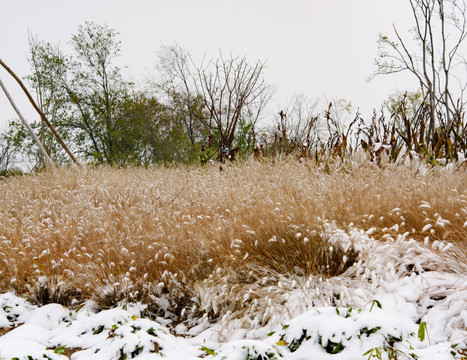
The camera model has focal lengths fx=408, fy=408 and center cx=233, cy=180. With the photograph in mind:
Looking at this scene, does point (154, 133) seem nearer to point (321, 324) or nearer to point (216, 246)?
point (216, 246)

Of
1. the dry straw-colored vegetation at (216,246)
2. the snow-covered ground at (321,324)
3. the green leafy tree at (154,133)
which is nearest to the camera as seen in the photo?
the snow-covered ground at (321,324)

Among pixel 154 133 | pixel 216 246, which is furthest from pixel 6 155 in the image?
pixel 216 246

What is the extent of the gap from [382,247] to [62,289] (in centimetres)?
273

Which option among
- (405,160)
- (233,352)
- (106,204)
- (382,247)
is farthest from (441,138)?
(233,352)

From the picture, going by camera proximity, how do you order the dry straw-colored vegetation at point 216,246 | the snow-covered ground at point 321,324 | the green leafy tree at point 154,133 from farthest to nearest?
the green leafy tree at point 154,133 < the dry straw-colored vegetation at point 216,246 < the snow-covered ground at point 321,324

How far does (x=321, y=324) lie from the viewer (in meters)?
2.40

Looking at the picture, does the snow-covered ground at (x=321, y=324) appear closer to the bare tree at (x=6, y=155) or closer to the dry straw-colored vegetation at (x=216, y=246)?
the dry straw-colored vegetation at (x=216, y=246)

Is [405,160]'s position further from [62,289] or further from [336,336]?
[62,289]

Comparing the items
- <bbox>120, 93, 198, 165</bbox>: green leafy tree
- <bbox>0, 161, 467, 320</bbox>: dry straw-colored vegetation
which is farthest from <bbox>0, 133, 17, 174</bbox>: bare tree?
<bbox>0, 161, 467, 320</bbox>: dry straw-colored vegetation

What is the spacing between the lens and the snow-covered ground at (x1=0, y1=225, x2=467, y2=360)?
231cm

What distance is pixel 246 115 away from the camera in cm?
2664

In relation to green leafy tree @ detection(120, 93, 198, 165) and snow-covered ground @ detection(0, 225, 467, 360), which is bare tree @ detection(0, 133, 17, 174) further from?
snow-covered ground @ detection(0, 225, 467, 360)

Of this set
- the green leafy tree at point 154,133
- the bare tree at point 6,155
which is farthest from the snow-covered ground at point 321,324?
the bare tree at point 6,155

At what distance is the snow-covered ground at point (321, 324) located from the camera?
91.1 inches
